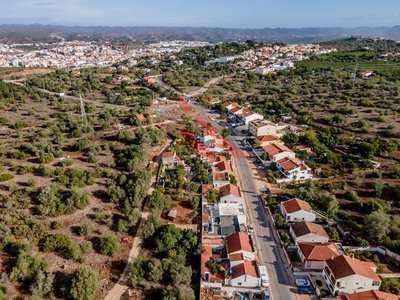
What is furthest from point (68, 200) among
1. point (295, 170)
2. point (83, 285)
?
point (295, 170)

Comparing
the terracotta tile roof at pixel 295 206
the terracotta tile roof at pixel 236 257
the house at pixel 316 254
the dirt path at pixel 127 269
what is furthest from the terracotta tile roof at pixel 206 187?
the house at pixel 316 254

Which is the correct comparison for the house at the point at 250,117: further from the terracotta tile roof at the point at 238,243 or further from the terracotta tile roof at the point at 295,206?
the terracotta tile roof at the point at 238,243

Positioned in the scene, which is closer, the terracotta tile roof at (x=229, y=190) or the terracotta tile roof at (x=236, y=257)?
the terracotta tile roof at (x=236, y=257)

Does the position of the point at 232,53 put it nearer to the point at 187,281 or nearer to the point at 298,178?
the point at 298,178

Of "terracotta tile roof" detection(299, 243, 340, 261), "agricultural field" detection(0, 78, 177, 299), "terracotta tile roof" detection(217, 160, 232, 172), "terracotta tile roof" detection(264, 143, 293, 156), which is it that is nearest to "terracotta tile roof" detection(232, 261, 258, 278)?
"terracotta tile roof" detection(299, 243, 340, 261)

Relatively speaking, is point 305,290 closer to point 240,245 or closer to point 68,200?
point 240,245
